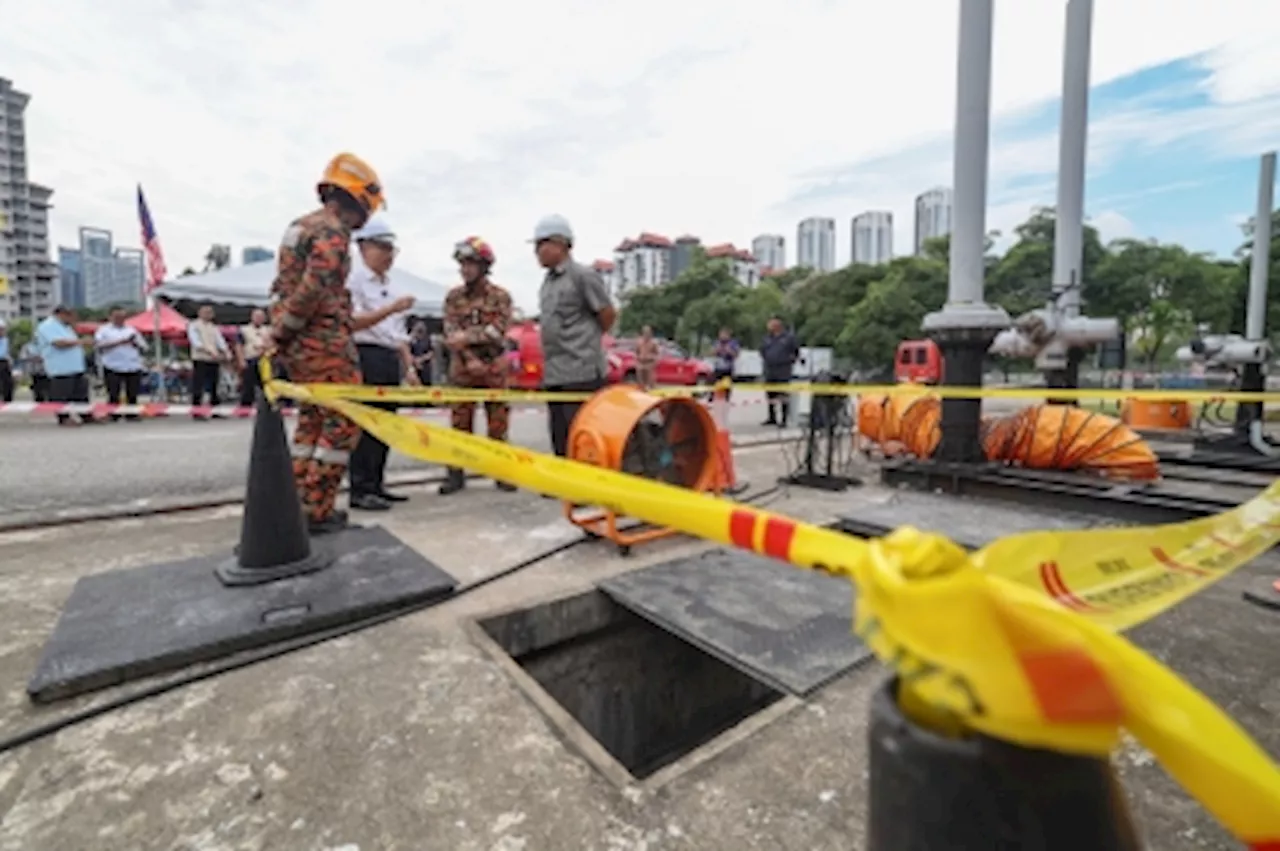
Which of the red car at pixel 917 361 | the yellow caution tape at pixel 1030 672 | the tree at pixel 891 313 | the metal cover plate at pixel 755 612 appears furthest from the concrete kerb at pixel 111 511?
the tree at pixel 891 313

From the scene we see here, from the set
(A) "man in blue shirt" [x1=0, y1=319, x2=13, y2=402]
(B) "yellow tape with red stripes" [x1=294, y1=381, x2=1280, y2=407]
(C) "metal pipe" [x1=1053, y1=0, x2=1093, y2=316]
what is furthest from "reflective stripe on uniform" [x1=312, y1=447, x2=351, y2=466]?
(A) "man in blue shirt" [x1=0, y1=319, x2=13, y2=402]

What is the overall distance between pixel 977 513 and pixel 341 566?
3.73 metres

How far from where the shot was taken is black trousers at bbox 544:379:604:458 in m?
4.41

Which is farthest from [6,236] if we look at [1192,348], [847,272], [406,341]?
[1192,348]

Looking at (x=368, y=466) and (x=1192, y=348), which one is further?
(x=1192, y=348)

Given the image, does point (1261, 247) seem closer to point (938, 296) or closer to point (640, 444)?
point (640, 444)

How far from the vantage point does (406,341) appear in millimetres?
4797

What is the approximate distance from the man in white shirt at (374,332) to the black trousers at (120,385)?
845 cm

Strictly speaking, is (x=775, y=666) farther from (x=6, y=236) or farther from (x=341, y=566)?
(x=6, y=236)

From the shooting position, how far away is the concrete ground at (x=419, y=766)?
4.50 feet

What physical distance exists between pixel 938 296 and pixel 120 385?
37.1 metres

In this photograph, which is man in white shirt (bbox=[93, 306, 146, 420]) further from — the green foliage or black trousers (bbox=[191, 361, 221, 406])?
the green foliage

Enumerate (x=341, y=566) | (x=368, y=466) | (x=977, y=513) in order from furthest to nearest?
1. (x=368, y=466)
2. (x=977, y=513)
3. (x=341, y=566)

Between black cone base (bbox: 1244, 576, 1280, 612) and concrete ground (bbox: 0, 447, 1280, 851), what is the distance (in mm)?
202
